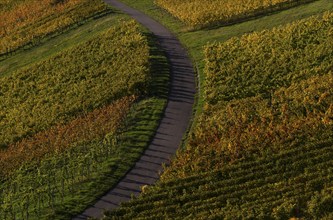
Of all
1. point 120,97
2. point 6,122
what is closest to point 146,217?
point 120,97

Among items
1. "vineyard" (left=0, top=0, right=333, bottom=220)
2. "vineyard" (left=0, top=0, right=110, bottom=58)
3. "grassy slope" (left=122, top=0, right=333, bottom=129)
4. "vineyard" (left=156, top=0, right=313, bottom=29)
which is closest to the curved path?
"vineyard" (left=0, top=0, right=333, bottom=220)

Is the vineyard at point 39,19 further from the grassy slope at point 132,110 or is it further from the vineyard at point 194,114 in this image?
the grassy slope at point 132,110

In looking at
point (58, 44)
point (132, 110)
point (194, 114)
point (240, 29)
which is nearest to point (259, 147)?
point (194, 114)

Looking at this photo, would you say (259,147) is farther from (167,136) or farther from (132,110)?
(132,110)

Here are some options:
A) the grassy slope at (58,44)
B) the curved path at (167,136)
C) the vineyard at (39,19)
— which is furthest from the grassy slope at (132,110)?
the vineyard at (39,19)

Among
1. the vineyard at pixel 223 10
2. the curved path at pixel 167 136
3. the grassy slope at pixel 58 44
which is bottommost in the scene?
the curved path at pixel 167 136

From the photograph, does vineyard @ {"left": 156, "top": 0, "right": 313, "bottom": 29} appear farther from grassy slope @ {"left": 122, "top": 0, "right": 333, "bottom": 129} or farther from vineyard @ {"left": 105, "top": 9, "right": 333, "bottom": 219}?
vineyard @ {"left": 105, "top": 9, "right": 333, "bottom": 219}
